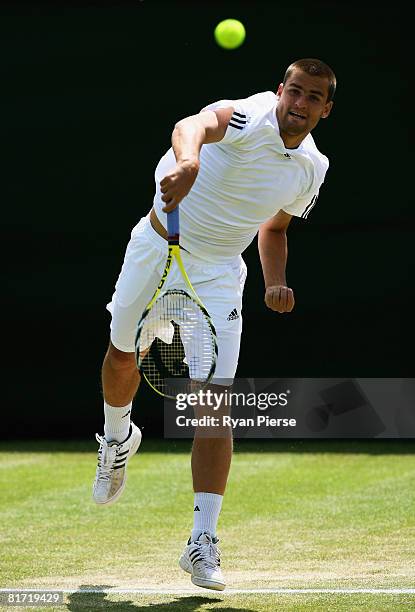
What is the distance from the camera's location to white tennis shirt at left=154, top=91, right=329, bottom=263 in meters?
4.20

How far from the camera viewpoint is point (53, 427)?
869 centimetres

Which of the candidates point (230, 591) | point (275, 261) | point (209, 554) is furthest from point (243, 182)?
point (230, 591)

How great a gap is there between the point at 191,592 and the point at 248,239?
4.40 feet

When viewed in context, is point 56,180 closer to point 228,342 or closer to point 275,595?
point 228,342

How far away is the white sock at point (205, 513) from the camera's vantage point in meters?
4.14

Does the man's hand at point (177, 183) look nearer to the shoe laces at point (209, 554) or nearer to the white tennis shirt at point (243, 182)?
the white tennis shirt at point (243, 182)

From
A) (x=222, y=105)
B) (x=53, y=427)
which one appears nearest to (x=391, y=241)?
(x=53, y=427)

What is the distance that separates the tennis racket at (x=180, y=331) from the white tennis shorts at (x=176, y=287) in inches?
3.9

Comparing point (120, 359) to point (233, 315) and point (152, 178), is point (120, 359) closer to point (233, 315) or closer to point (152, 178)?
point (233, 315)

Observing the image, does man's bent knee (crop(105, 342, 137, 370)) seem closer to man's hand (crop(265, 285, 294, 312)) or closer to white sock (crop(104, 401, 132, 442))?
white sock (crop(104, 401, 132, 442))

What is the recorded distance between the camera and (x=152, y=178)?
847 centimetres

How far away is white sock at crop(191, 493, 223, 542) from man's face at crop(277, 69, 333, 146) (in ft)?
4.35

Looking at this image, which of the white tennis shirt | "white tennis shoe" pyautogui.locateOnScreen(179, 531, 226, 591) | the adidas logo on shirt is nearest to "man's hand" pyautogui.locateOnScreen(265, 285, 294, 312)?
the adidas logo on shirt

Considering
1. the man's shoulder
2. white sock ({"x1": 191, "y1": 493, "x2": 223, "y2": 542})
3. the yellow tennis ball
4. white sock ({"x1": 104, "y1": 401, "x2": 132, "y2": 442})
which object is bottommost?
white sock ({"x1": 191, "y1": 493, "x2": 223, "y2": 542})
